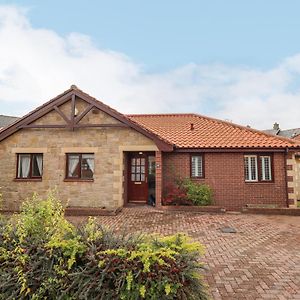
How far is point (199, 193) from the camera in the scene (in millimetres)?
13141

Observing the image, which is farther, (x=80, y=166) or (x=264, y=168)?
(x=264, y=168)

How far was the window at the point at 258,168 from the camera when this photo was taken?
13766mm

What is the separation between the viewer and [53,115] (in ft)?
44.7

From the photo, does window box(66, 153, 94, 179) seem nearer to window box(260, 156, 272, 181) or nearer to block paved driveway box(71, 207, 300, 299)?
block paved driveway box(71, 207, 300, 299)

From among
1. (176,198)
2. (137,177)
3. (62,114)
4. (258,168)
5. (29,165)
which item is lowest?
(176,198)

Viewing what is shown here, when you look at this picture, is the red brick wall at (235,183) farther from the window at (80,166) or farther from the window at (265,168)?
the window at (80,166)

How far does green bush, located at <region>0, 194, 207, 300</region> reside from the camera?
129 inches

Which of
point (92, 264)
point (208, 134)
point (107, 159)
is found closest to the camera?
point (92, 264)

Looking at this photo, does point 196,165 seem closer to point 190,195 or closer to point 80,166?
point 190,195

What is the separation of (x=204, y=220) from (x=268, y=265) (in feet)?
16.2

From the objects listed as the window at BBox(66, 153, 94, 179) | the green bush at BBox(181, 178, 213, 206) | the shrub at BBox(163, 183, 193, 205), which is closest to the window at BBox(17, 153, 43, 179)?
the window at BBox(66, 153, 94, 179)

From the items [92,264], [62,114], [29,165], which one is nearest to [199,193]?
[62,114]

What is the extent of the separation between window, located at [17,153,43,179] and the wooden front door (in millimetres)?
4755

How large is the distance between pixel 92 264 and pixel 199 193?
33.4 ft
